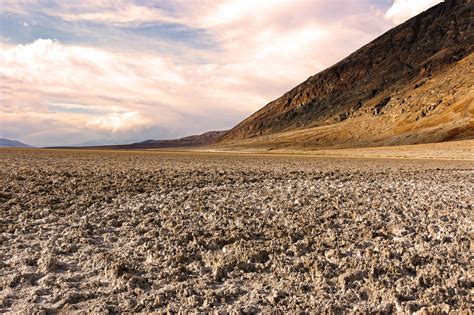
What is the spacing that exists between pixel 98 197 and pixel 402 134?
85.3 m

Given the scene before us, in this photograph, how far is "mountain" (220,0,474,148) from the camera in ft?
288

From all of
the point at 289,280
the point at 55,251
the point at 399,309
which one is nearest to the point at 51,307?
the point at 55,251

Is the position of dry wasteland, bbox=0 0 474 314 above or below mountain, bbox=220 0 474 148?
below

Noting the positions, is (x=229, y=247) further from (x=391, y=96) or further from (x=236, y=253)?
(x=391, y=96)

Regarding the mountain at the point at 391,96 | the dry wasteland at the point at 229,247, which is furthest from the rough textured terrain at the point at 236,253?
the mountain at the point at 391,96

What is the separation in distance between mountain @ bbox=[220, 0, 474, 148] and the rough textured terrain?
252ft

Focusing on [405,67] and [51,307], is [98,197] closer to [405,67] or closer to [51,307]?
[51,307]

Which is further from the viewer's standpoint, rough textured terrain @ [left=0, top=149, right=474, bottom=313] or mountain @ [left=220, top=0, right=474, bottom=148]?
mountain @ [left=220, top=0, right=474, bottom=148]

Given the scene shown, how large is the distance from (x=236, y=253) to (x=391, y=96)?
116 m

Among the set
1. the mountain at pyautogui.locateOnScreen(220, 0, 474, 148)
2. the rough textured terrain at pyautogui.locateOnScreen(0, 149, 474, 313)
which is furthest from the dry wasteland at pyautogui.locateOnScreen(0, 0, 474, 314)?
the mountain at pyautogui.locateOnScreen(220, 0, 474, 148)

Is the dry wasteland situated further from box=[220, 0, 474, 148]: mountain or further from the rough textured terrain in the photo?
box=[220, 0, 474, 148]: mountain

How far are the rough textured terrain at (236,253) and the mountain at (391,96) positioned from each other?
76.8 meters

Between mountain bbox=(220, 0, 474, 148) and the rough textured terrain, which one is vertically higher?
mountain bbox=(220, 0, 474, 148)

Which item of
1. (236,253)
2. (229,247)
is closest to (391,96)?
(229,247)
